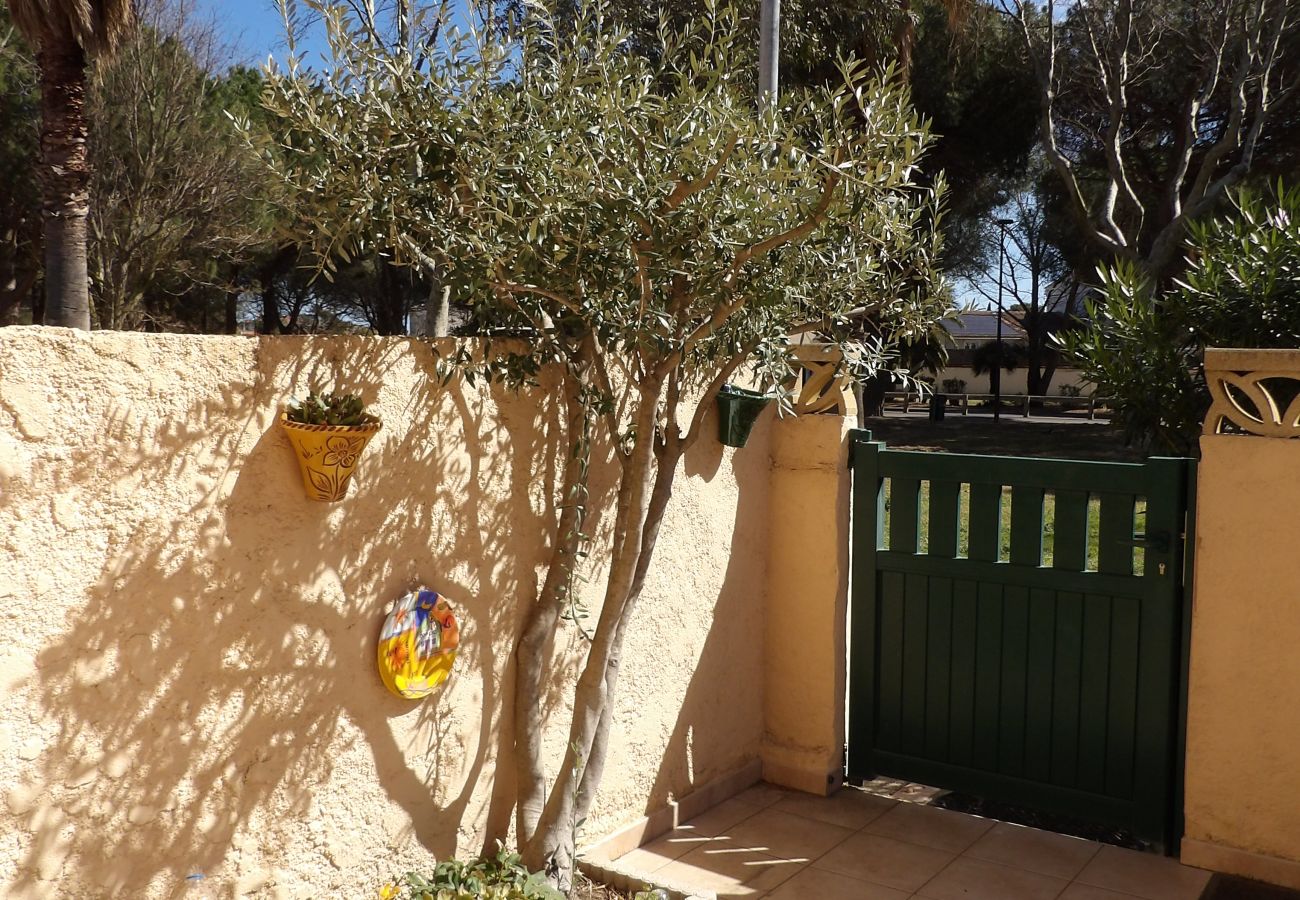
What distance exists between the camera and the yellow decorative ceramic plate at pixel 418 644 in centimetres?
314

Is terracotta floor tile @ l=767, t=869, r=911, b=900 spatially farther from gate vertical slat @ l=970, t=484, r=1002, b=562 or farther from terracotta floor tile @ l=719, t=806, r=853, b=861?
gate vertical slat @ l=970, t=484, r=1002, b=562

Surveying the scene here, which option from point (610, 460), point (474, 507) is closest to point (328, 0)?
point (474, 507)

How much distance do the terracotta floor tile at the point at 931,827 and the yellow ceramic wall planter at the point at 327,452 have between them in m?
2.81

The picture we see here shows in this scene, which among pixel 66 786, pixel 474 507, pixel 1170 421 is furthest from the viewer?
pixel 1170 421

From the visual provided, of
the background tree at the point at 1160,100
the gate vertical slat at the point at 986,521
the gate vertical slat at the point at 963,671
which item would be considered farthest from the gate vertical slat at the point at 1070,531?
the background tree at the point at 1160,100

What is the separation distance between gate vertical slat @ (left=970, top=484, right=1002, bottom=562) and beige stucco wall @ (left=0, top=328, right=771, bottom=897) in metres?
1.70

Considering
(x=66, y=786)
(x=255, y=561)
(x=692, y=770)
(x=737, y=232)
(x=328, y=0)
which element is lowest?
(x=692, y=770)

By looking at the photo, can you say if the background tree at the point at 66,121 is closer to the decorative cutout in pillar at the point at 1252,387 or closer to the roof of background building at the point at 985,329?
the decorative cutout in pillar at the point at 1252,387

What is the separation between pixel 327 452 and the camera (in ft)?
9.23

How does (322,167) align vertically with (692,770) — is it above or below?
above

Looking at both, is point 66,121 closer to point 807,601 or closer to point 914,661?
point 807,601

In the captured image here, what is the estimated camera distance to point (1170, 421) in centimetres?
576

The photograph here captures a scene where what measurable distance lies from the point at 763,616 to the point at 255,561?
2.77 metres

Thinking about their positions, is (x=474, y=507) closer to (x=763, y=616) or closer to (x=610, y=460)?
(x=610, y=460)
